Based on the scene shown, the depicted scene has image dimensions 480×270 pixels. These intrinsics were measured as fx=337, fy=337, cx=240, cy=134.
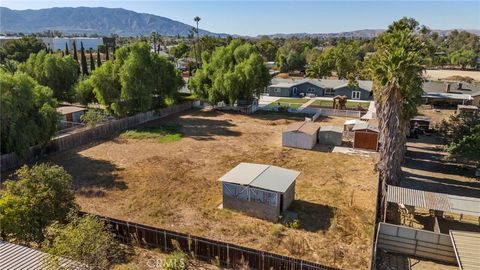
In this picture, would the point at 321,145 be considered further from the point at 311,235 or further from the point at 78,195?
the point at 78,195

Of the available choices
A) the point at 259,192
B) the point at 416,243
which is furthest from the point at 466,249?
the point at 259,192

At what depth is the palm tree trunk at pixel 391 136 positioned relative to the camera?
18984mm

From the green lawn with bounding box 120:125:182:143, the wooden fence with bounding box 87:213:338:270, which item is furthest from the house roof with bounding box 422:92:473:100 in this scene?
the wooden fence with bounding box 87:213:338:270

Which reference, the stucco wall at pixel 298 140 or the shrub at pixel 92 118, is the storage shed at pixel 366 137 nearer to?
the stucco wall at pixel 298 140

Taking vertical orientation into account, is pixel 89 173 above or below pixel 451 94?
below

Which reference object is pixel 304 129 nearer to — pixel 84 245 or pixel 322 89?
pixel 84 245

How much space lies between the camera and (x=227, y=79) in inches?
1575

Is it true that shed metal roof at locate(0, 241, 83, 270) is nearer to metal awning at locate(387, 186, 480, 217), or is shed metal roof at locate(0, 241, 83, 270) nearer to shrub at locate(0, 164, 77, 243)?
shrub at locate(0, 164, 77, 243)

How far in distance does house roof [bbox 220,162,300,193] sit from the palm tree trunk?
5.68 metres

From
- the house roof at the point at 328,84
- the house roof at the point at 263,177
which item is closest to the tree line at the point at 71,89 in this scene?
the house roof at the point at 263,177

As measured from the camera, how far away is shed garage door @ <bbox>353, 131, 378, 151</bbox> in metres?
27.7

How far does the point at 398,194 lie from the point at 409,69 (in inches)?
305

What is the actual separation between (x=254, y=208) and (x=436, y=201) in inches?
336

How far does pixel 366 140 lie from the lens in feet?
91.8
